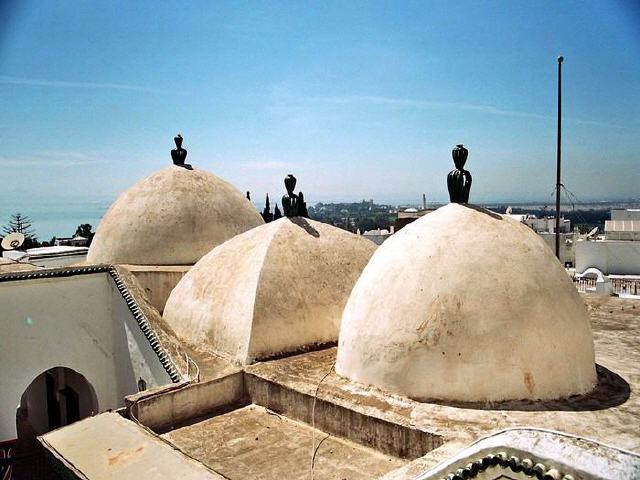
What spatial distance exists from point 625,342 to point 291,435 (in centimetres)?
736

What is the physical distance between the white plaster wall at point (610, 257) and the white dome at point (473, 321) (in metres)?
19.1

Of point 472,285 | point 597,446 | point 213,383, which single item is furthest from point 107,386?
point 597,446

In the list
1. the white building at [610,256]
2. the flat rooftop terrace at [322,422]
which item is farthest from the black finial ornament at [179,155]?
the white building at [610,256]

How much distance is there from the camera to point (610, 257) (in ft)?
81.6

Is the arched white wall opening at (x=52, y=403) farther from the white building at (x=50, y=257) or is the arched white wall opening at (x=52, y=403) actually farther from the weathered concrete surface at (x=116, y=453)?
the weathered concrete surface at (x=116, y=453)

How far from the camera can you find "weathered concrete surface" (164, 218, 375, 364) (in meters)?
10.3

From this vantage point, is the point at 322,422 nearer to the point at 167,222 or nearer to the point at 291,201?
the point at 291,201

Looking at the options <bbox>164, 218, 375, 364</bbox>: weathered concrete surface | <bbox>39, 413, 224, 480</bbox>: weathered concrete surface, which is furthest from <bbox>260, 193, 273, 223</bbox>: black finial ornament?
<bbox>39, 413, 224, 480</bbox>: weathered concrete surface

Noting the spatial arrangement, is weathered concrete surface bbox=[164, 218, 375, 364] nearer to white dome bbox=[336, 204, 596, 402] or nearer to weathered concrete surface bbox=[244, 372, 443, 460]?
weathered concrete surface bbox=[244, 372, 443, 460]

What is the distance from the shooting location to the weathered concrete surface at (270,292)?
33.7 ft

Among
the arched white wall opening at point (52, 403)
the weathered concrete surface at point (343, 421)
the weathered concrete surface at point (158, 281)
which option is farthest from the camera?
the arched white wall opening at point (52, 403)

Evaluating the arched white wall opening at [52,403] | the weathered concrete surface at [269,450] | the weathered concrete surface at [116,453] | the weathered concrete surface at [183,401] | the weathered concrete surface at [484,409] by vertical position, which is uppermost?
the weathered concrete surface at [116,453]

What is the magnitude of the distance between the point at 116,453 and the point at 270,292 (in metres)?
5.54

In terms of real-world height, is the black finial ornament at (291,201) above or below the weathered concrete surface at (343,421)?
above
